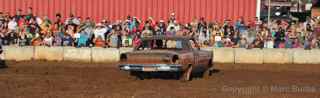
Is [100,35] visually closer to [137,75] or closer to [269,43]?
[269,43]

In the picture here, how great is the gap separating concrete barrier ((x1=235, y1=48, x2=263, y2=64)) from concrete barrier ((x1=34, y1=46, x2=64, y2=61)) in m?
5.93

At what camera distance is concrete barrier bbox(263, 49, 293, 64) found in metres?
24.5

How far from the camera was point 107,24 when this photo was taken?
26000mm

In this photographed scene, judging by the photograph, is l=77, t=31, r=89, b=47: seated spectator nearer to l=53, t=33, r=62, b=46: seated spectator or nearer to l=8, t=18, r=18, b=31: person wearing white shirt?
l=53, t=33, r=62, b=46: seated spectator

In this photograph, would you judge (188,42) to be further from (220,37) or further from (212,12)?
(212,12)

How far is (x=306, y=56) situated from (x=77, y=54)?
7.73 meters

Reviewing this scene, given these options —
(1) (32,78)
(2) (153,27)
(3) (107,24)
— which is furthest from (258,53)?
(1) (32,78)

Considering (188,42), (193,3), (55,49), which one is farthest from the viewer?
(193,3)

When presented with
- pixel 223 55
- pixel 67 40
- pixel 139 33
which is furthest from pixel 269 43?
pixel 67 40

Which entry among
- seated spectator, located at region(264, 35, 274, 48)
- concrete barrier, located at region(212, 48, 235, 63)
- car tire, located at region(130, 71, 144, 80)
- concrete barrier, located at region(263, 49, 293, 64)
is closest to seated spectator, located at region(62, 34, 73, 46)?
concrete barrier, located at region(212, 48, 235, 63)

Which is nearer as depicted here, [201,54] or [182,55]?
[182,55]

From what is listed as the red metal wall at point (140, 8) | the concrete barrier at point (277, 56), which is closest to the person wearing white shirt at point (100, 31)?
the red metal wall at point (140, 8)

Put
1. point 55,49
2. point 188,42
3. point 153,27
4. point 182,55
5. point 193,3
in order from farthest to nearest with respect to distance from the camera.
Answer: point 193,3 < point 153,27 < point 55,49 < point 188,42 < point 182,55

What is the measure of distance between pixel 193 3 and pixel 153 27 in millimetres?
3836
